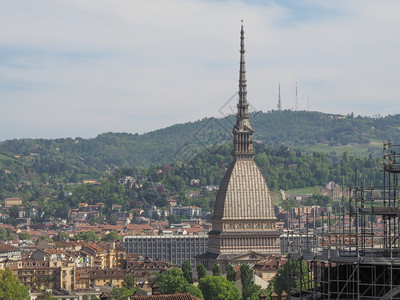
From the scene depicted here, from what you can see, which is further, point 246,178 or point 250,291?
point 246,178

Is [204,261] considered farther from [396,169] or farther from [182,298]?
[396,169]

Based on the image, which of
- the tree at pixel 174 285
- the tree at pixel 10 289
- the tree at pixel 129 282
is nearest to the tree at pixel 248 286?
the tree at pixel 174 285

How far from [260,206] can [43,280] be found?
28.9 metres

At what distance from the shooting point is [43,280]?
18750 cm

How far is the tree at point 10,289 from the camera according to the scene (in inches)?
5886

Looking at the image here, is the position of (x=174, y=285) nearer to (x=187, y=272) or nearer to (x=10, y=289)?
(x=187, y=272)

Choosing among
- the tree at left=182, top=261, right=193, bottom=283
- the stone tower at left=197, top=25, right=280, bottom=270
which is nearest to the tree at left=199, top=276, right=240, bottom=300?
the tree at left=182, top=261, right=193, bottom=283

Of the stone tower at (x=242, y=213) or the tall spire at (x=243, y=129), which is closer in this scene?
the stone tower at (x=242, y=213)

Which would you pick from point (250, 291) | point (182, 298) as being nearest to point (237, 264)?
point (250, 291)

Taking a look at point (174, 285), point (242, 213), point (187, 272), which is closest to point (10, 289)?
point (187, 272)

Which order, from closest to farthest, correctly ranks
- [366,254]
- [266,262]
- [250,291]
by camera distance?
1. [366,254]
2. [250,291]
3. [266,262]

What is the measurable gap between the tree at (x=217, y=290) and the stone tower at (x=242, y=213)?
147 feet

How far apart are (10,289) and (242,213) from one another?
44.0 meters

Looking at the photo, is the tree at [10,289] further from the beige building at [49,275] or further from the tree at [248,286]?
the beige building at [49,275]
